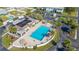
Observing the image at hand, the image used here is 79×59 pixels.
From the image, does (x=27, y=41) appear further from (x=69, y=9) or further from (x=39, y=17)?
(x=69, y=9)

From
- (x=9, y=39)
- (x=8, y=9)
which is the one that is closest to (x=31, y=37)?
(x=9, y=39)

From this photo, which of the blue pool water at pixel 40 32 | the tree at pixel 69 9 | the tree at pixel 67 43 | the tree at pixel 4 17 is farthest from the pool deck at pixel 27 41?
the tree at pixel 69 9

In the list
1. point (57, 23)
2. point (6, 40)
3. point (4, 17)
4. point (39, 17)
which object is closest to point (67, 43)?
point (57, 23)

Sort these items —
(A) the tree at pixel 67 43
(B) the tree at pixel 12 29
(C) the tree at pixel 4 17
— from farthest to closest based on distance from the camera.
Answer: (C) the tree at pixel 4 17 → (B) the tree at pixel 12 29 → (A) the tree at pixel 67 43

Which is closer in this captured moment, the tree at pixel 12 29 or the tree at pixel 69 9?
the tree at pixel 12 29

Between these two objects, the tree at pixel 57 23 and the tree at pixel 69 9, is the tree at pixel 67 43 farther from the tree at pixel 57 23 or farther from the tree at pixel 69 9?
the tree at pixel 69 9

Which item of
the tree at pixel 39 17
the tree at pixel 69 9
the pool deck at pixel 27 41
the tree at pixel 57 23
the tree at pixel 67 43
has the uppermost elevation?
the tree at pixel 69 9

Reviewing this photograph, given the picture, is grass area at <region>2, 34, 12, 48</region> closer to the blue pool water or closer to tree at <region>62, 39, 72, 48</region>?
the blue pool water
